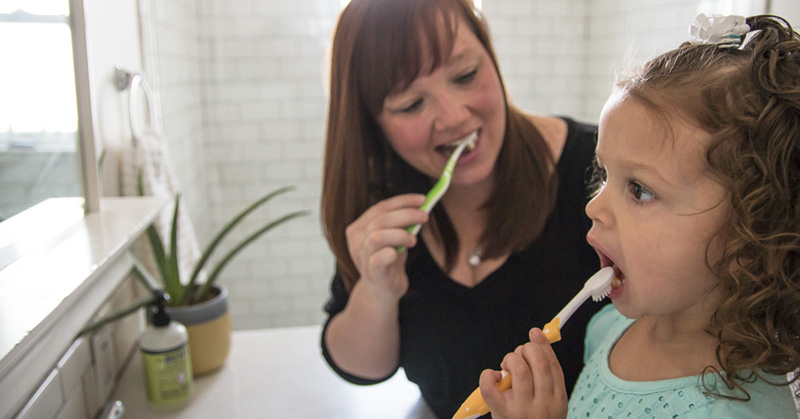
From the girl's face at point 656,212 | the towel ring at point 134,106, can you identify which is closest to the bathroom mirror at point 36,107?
the towel ring at point 134,106

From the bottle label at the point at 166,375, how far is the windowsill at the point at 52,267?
0.16 m

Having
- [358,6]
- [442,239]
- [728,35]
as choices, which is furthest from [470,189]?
[728,35]

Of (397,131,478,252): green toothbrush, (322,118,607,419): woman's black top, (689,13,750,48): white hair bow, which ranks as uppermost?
(689,13,750,48): white hair bow

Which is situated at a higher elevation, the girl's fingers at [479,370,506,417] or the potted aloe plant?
the girl's fingers at [479,370,506,417]

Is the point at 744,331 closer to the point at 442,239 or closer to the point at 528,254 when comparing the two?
the point at 528,254

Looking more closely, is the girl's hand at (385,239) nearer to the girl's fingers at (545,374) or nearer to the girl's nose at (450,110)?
the girl's nose at (450,110)

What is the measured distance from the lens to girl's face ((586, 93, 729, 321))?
1.59 feet

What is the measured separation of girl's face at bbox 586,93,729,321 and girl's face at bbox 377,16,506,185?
30 cm

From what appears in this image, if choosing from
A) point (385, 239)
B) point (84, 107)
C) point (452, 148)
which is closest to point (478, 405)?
point (385, 239)

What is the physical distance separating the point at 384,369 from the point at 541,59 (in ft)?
5.82

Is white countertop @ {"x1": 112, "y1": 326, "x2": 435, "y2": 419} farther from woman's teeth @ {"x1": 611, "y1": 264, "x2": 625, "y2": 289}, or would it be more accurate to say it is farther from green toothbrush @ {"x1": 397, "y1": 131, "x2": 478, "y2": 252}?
woman's teeth @ {"x1": 611, "y1": 264, "x2": 625, "y2": 289}

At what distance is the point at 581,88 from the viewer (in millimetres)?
2461

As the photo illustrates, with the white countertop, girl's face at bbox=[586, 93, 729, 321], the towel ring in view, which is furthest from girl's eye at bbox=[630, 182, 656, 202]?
the towel ring

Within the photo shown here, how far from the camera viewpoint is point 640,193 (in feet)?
1.69
